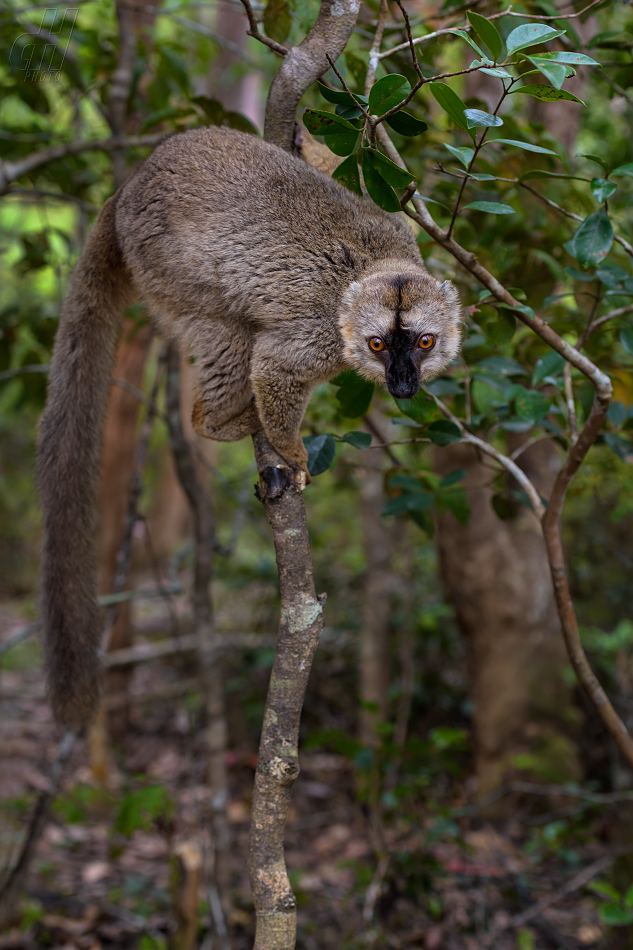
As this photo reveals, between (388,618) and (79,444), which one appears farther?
(388,618)

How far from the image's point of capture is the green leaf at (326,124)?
171 cm

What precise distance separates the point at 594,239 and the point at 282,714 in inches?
64.5

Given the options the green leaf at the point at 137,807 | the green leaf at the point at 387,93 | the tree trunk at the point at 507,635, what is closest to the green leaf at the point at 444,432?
the green leaf at the point at 387,93

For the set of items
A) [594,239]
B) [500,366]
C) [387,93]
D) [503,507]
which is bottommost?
[503,507]

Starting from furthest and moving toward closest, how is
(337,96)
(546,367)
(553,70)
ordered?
(546,367) → (337,96) → (553,70)

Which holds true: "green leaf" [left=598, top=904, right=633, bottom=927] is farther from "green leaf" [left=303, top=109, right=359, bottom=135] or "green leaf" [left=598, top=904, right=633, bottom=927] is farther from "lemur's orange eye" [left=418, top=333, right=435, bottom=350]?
"green leaf" [left=303, top=109, right=359, bottom=135]

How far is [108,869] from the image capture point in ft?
15.1

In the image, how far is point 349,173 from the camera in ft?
6.34

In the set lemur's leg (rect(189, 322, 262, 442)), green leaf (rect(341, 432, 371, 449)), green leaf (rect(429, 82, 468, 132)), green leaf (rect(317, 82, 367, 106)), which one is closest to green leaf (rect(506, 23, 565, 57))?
green leaf (rect(429, 82, 468, 132))

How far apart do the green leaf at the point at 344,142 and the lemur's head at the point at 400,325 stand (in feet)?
2.09

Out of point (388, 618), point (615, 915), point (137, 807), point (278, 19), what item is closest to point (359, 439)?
point (278, 19)

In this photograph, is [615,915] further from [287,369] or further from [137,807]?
[287,369]

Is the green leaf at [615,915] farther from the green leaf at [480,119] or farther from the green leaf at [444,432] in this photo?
the green leaf at [480,119]

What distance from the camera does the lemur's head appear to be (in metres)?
2.41
